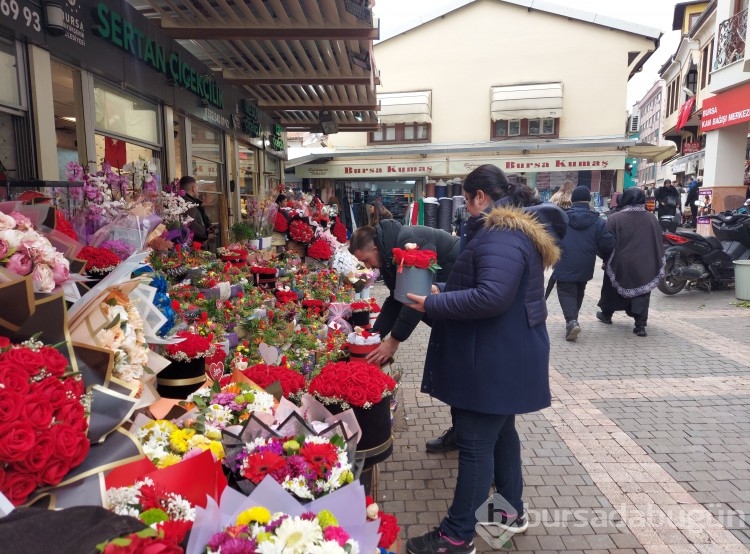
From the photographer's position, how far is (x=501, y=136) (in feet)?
67.0

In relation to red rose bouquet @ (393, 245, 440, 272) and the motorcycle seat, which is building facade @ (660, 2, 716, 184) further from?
red rose bouquet @ (393, 245, 440, 272)

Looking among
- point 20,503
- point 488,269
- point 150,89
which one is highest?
point 150,89

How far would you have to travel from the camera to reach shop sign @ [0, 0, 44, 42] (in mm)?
3781

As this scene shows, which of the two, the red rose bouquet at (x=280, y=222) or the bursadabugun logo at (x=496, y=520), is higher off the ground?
the red rose bouquet at (x=280, y=222)

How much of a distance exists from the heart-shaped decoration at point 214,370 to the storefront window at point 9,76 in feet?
8.94

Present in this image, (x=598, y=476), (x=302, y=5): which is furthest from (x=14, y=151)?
(x=598, y=476)

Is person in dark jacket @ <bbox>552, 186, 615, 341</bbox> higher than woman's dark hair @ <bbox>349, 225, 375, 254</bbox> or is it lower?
lower

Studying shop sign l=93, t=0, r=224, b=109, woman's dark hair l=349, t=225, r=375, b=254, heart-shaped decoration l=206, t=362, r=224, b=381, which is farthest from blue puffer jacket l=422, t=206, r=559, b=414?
shop sign l=93, t=0, r=224, b=109

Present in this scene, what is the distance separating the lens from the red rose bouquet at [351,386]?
7.61 feet

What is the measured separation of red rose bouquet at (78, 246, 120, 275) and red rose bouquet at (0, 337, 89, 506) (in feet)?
4.58

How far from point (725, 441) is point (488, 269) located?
9.06 ft

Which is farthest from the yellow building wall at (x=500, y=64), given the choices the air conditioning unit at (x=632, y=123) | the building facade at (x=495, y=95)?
the air conditioning unit at (x=632, y=123)

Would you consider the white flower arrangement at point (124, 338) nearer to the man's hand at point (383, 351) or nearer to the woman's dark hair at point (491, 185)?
the man's hand at point (383, 351)

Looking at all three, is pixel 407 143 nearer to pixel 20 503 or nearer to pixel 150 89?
pixel 150 89
